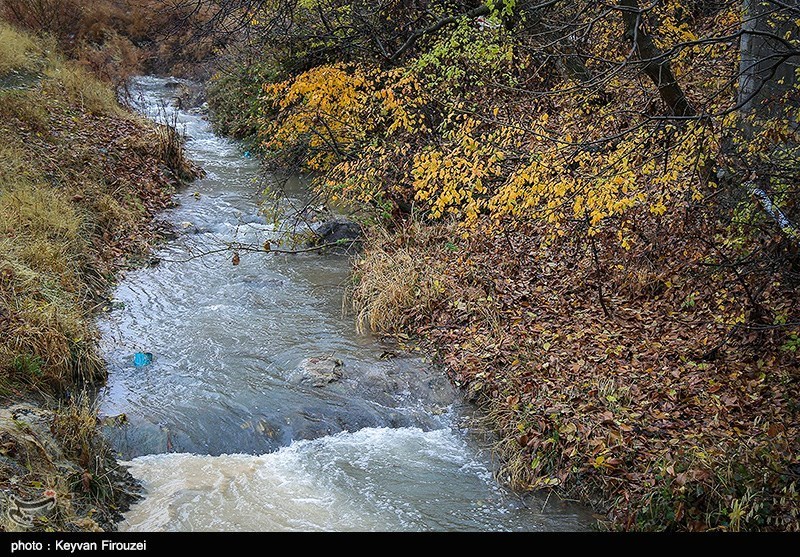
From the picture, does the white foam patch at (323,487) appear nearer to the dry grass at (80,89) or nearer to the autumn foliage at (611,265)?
the autumn foliage at (611,265)

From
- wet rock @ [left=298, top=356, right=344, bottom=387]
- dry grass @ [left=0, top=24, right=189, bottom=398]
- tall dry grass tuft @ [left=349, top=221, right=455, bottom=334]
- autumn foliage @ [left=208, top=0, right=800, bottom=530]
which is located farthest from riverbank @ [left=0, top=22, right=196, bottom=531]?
autumn foliage @ [left=208, top=0, right=800, bottom=530]

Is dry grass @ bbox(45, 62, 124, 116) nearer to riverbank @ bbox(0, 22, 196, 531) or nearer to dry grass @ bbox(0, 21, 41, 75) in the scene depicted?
riverbank @ bbox(0, 22, 196, 531)

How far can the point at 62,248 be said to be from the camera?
8359 mm

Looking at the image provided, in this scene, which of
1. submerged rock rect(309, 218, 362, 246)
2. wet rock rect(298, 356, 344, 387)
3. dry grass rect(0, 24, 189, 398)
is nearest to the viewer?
dry grass rect(0, 24, 189, 398)

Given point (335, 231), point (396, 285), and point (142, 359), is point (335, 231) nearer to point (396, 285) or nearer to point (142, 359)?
point (396, 285)

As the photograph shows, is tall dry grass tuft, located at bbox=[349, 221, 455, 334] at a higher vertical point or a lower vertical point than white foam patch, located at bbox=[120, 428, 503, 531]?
higher

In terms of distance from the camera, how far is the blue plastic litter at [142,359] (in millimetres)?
7230

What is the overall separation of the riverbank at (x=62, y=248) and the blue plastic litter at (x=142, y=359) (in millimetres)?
446

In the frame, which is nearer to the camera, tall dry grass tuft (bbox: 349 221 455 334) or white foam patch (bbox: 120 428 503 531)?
white foam patch (bbox: 120 428 503 531)

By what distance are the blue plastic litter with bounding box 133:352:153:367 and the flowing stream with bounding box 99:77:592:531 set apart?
52 mm

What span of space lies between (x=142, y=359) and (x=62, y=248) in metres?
2.25

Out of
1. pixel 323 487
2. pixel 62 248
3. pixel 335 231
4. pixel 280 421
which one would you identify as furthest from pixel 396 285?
pixel 62 248

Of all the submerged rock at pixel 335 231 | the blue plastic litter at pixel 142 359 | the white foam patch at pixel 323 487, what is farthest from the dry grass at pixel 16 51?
the white foam patch at pixel 323 487

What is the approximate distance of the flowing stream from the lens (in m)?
5.24
